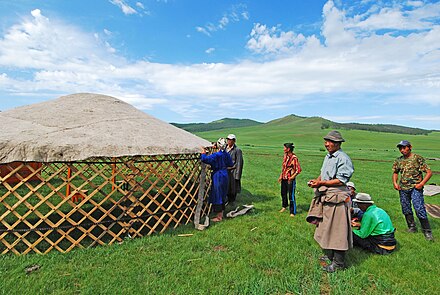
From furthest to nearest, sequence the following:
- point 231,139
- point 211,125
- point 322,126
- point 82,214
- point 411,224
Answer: point 211,125 < point 322,126 < point 231,139 < point 411,224 < point 82,214

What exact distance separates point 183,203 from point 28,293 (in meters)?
2.55

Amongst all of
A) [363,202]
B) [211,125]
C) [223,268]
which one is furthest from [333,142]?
[211,125]

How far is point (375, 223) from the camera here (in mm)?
3730

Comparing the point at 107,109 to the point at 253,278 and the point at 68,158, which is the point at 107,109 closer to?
the point at 68,158

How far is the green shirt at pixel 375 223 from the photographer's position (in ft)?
12.2

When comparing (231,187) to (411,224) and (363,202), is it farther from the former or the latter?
(411,224)

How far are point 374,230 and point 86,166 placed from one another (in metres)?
4.34

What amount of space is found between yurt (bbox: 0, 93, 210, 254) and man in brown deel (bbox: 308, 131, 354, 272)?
2.20 m

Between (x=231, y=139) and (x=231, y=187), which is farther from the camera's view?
(x=231, y=187)

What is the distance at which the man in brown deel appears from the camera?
3125 mm

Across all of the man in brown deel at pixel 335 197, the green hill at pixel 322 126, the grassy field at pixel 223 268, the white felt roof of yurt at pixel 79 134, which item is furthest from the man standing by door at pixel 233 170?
the green hill at pixel 322 126

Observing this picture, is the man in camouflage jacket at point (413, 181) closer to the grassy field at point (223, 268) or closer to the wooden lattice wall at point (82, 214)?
the grassy field at point (223, 268)

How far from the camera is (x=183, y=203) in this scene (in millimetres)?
4988

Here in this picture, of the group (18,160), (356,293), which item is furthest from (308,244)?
(18,160)
